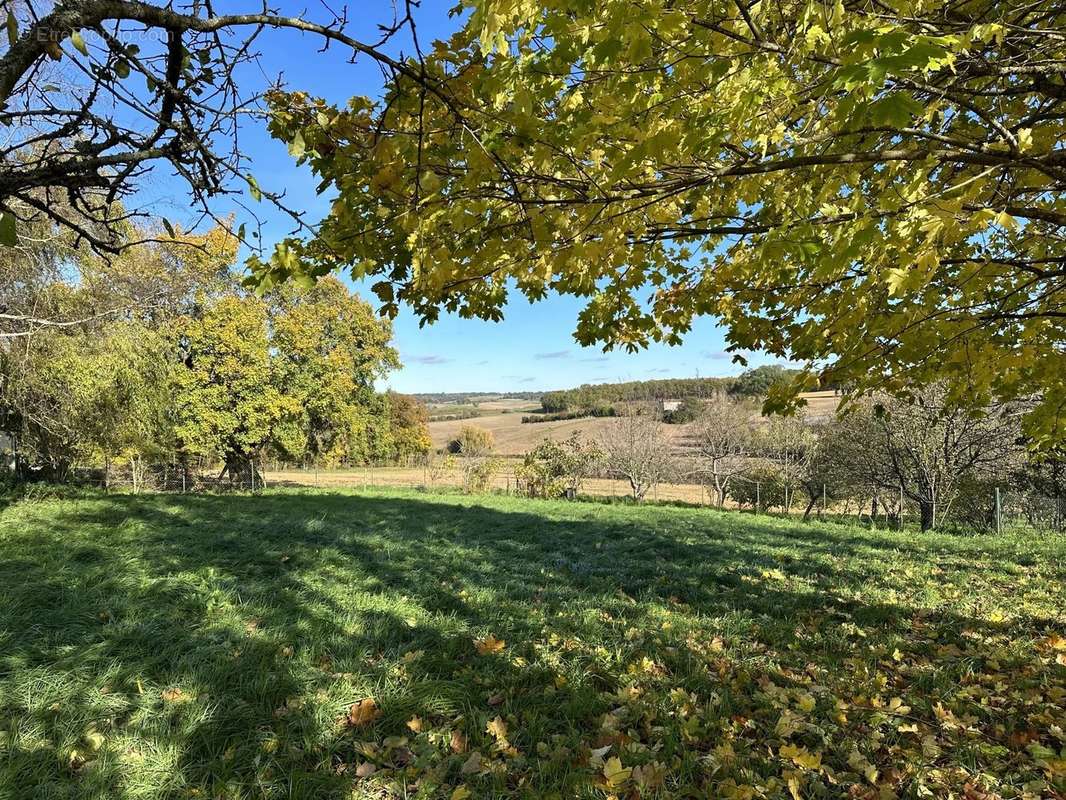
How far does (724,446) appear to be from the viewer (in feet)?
76.0

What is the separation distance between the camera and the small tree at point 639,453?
2269 centimetres

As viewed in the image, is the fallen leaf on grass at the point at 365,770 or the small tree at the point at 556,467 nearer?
the fallen leaf on grass at the point at 365,770

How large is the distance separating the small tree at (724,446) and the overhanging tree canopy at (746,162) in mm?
19596

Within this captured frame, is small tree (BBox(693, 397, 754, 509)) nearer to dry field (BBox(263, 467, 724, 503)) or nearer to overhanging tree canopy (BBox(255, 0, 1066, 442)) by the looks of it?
dry field (BBox(263, 467, 724, 503))

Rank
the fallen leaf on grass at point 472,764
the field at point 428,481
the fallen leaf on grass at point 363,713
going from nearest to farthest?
1. the fallen leaf on grass at point 472,764
2. the fallen leaf on grass at point 363,713
3. the field at point 428,481

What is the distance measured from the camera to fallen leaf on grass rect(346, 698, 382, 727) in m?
2.79

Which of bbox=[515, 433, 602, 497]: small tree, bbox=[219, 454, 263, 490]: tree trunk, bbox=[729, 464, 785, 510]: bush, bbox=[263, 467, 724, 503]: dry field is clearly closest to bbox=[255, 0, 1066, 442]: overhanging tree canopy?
bbox=[515, 433, 602, 497]: small tree

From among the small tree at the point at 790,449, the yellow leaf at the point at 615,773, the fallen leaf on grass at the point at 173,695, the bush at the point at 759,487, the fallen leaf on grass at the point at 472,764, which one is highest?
the small tree at the point at 790,449

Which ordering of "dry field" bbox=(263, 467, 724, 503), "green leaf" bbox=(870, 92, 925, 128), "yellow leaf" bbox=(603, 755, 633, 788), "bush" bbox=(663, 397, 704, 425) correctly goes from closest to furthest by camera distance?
"green leaf" bbox=(870, 92, 925, 128) → "yellow leaf" bbox=(603, 755, 633, 788) → "dry field" bbox=(263, 467, 724, 503) → "bush" bbox=(663, 397, 704, 425)

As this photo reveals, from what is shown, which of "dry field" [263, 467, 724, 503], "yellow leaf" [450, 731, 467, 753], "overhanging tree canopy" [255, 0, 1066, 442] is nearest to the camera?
"overhanging tree canopy" [255, 0, 1066, 442]

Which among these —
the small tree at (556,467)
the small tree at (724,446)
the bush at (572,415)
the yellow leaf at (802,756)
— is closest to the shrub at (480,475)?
the small tree at (556,467)

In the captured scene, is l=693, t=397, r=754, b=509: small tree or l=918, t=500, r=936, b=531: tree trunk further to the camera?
l=693, t=397, r=754, b=509: small tree

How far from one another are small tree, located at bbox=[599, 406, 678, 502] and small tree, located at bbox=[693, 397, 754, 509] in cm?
154

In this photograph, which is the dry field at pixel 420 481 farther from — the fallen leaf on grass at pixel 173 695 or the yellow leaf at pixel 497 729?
the yellow leaf at pixel 497 729
